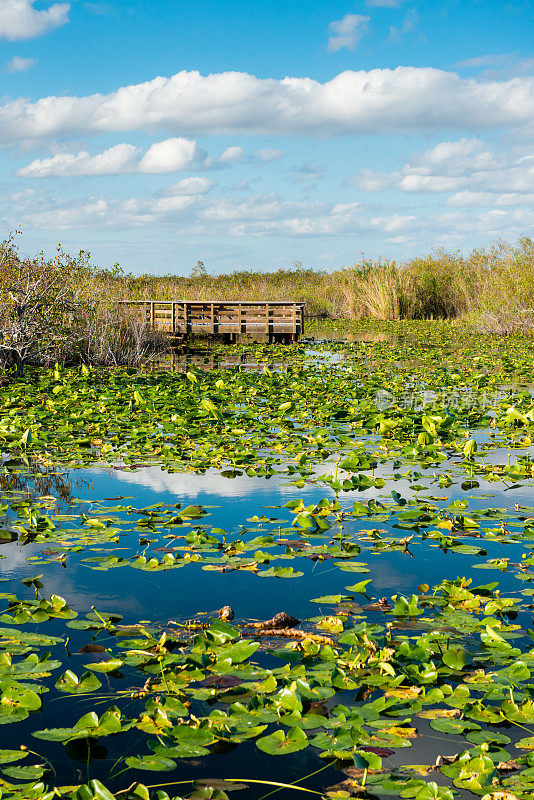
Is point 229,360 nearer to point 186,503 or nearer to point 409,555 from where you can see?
point 186,503

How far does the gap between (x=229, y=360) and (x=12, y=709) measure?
54.9 ft

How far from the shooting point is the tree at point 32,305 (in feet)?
45.3

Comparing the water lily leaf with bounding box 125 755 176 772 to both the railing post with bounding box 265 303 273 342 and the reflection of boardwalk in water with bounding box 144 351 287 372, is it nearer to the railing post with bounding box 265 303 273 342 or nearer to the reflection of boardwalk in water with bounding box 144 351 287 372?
the reflection of boardwalk in water with bounding box 144 351 287 372

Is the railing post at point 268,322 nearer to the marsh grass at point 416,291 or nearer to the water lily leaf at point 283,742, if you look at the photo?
the marsh grass at point 416,291

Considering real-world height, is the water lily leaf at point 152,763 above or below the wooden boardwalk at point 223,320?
below

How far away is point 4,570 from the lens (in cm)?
442

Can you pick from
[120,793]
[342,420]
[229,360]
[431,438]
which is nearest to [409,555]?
[120,793]

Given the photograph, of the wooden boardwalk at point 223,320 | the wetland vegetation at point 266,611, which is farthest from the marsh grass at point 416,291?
the wetland vegetation at point 266,611

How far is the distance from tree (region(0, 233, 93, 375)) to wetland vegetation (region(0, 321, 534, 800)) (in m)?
5.48

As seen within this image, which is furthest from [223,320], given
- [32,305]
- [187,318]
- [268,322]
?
[32,305]

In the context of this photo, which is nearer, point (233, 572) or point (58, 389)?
point (233, 572)

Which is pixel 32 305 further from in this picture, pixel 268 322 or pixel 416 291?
pixel 416 291

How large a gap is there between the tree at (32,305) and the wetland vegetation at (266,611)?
5.48 m

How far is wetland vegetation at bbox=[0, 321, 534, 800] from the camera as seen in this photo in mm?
2502
